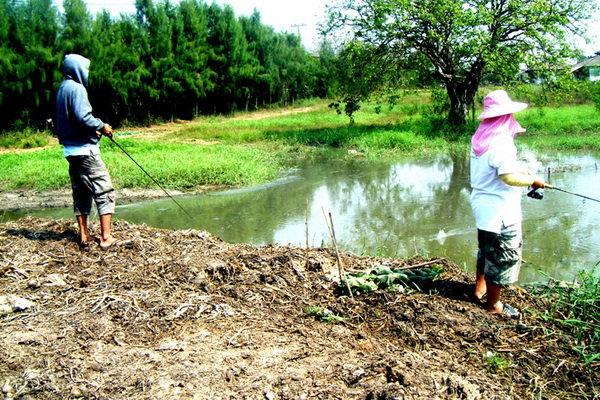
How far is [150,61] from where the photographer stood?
24.4m

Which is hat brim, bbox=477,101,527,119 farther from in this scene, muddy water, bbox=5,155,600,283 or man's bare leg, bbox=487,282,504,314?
muddy water, bbox=5,155,600,283

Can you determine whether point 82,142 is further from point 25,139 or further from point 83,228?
point 25,139

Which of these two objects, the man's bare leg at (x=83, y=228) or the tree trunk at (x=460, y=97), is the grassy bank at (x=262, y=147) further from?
the man's bare leg at (x=83, y=228)

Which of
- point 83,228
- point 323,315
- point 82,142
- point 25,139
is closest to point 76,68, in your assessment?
point 82,142

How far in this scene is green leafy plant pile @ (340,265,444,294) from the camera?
3627mm

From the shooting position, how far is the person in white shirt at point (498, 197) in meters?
3.22

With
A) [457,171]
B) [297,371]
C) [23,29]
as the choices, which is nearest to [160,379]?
[297,371]

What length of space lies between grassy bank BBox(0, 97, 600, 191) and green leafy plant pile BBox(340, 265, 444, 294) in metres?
6.65

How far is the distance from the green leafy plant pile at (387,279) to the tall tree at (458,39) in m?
12.3

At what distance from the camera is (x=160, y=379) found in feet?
8.65

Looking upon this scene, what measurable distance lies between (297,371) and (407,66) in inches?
612

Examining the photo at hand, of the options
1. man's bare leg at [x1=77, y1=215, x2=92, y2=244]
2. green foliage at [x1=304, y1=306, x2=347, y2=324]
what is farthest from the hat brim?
man's bare leg at [x1=77, y1=215, x2=92, y2=244]

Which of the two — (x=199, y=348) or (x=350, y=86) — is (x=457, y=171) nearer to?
(x=350, y=86)

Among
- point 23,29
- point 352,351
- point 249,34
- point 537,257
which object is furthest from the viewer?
point 249,34
